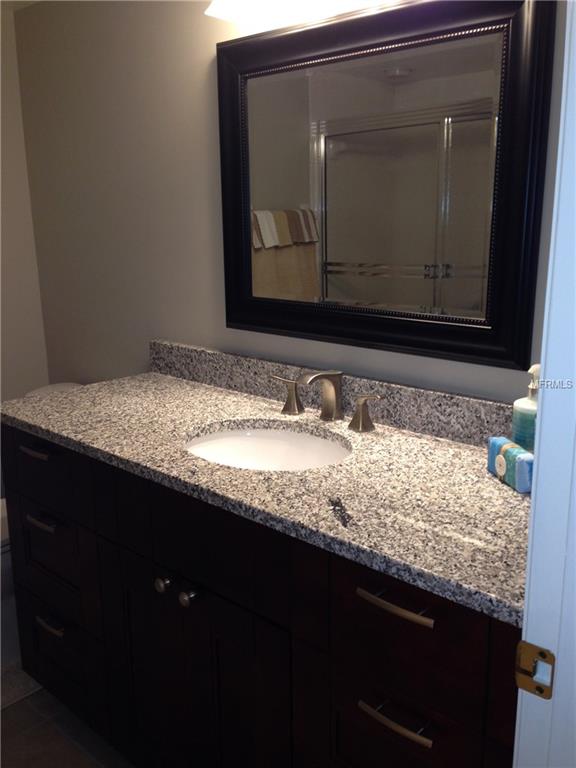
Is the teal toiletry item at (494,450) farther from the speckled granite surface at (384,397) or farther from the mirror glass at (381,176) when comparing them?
the mirror glass at (381,176)

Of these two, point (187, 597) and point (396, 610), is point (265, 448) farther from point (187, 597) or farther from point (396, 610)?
point (396, 610)

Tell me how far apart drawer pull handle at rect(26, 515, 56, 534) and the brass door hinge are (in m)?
1.34

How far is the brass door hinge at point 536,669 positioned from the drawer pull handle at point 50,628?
1.45m

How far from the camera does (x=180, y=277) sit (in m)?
2.17

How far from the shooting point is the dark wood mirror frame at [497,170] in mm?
1306

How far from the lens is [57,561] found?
1.80 m

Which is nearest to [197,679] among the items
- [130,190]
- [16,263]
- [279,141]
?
[279,141]

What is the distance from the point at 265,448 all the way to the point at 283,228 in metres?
0.58

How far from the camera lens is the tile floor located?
183 cm

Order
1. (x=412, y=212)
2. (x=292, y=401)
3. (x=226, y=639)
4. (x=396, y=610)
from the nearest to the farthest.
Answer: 1. (x=396, y=610)
2. (x=226, y=639)
3. (x=412, y=212)
4. (x=292, y=401)

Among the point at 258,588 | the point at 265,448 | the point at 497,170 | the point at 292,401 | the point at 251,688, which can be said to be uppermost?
the point at 497,170

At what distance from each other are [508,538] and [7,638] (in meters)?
1.81

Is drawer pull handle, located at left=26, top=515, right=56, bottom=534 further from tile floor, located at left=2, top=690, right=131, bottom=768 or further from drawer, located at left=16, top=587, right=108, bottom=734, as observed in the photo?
tile floor, located at left=2, top=690, right=131, bottom=768

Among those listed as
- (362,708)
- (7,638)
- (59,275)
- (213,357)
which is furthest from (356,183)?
(7,638)
